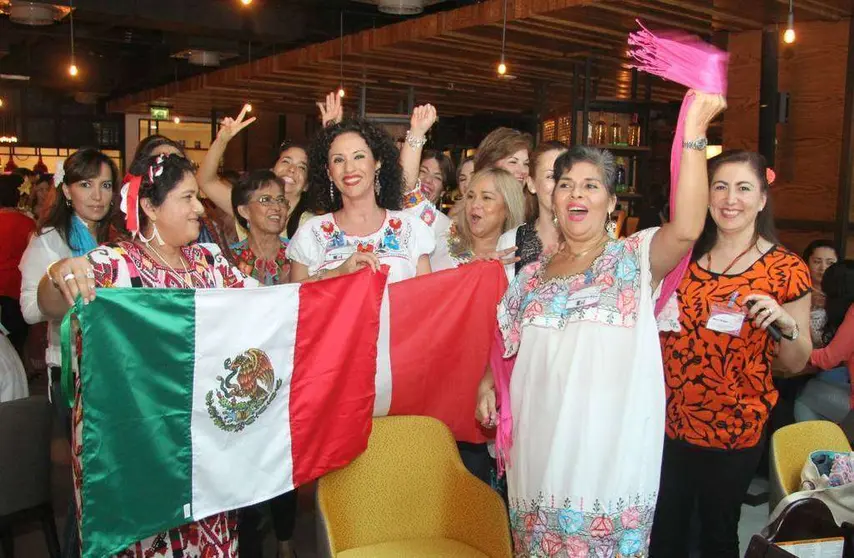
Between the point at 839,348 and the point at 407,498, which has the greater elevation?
the point at 839,348

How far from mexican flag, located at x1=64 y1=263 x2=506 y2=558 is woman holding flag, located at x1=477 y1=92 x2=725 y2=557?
700 mm

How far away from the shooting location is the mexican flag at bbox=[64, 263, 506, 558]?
2.30 m

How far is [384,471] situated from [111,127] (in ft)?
60.2

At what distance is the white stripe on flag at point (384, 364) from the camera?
3.11 metres

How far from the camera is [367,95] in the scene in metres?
11.8

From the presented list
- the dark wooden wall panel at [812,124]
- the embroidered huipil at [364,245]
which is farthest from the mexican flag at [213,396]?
the dark wooden wall panel at [812,124]

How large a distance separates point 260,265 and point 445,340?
1.12 meters

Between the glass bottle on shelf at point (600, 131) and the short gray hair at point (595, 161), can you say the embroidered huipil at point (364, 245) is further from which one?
the glass bottle on shelf at point (600, 131)

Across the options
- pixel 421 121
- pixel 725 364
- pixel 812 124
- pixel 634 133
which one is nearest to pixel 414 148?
pixel 421 121

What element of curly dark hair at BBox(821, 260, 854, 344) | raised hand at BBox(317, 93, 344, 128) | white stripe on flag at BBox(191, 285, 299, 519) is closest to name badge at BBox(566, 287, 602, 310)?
white stripe on flag at BBox(191, 285, 299, 519)

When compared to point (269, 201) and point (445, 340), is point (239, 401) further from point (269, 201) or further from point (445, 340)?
point (269, 201)

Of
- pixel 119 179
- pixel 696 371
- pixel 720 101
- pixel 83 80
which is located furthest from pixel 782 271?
pixel 83 80

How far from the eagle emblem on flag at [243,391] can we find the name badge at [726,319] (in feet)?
4.58

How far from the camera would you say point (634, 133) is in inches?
335
